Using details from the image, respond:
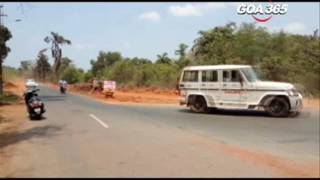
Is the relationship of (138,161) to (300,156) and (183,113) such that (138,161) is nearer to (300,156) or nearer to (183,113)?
(300,156)

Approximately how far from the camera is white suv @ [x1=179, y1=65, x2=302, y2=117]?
21.2 meters

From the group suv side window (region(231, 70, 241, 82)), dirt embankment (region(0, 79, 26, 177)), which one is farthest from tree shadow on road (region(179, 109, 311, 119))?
dirt embankment (region(0, 79, 26, 177))

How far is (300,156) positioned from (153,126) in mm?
6804

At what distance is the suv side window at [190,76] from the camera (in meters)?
23.6

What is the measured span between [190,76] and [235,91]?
263 centimetres

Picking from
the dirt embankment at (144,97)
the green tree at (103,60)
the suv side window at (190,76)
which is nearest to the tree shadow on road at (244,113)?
the suv side window at (190,76)

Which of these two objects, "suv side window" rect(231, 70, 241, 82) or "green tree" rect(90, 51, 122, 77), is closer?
"suv side window" rect(231, 70, 241, 82)

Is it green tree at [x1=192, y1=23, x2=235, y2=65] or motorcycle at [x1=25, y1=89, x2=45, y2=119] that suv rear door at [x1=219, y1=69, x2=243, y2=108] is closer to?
motorcycle at [x1=25, y1=89, x2=45, y2=119]

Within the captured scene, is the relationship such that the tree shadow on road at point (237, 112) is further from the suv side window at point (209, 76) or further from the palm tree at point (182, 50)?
the palm tree at point (182, 50)

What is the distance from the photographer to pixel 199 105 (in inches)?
933

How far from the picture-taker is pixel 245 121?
19391mm

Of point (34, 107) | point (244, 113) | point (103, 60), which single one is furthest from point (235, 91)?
point (103, 60)

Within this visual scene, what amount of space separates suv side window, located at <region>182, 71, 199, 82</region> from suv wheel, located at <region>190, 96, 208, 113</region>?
0.83 meters

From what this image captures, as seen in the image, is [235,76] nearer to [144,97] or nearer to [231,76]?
[231,76]
